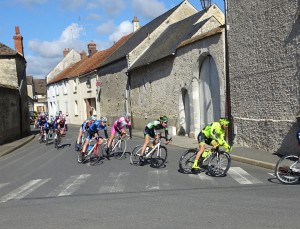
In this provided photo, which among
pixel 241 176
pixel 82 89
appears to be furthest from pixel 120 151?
pixel 82 89

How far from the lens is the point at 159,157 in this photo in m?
11.6

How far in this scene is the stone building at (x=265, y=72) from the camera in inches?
472

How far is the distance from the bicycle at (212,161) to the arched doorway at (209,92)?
7.47m

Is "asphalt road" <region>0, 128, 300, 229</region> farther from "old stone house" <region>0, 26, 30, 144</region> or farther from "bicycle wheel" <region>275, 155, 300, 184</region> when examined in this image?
"old stone house" <region>0, 26, 30, 144</region>

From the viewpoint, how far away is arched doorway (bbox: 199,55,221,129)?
17.7 m

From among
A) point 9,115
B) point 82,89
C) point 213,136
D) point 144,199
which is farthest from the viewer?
point 82,89

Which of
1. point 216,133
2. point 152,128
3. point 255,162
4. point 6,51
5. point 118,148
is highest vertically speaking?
point 6,51

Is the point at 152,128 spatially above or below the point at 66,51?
below

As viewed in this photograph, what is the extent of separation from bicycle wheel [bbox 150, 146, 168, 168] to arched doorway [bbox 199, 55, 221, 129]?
657 centimetres

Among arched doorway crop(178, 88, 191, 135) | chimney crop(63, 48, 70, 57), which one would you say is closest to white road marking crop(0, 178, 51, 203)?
arched doorway crop(178, 88, 191, 135)

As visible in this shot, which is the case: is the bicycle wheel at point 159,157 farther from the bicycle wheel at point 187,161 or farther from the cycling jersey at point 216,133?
the cycling jersey at point 216,133

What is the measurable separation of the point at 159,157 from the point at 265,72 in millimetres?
4876

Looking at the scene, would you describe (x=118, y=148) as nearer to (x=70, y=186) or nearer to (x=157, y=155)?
(x=157, y=155)

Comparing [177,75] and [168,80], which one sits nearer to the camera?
[177,75]
